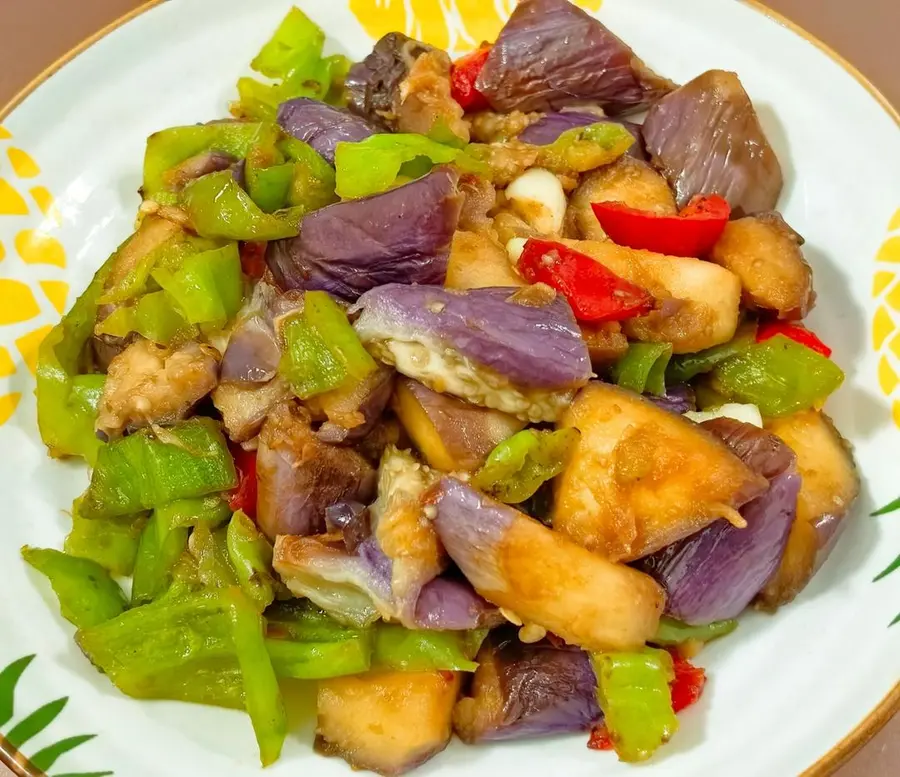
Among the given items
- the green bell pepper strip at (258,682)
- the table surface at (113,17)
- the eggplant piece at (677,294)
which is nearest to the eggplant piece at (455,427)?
the eggplant piece at (677,294)

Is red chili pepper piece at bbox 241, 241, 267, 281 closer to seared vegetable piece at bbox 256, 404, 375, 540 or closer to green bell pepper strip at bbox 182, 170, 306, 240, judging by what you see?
green bell pepper strip at bbox 182, 170, 306, 240

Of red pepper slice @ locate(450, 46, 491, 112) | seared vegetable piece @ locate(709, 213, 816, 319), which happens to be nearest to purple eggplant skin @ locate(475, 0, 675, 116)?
red pepper slice @ locate(450, 46, 491, 112)

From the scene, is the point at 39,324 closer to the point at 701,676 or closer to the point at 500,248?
the point at 500,248

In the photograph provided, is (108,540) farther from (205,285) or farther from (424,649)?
(424,649)

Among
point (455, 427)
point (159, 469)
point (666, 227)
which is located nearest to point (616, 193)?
point (666, 227)

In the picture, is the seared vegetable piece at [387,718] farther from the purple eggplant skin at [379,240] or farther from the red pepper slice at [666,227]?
the red pepper slice at [666,227]
